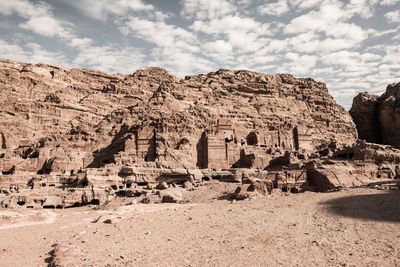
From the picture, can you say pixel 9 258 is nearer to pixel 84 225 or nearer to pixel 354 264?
pixel 84 225

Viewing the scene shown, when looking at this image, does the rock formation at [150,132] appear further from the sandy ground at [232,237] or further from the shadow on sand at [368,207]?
the sandy ground at [232,237]

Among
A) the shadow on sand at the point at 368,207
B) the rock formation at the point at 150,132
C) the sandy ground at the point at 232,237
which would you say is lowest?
the sandy ground at the point at 232,237

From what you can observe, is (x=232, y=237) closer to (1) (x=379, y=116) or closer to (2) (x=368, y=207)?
(2) (x=368, y=207)

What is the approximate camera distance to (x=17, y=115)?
132 feet

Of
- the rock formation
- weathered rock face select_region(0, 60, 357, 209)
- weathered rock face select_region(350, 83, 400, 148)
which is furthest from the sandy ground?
weathered rock face select_region(350, 83, 400, 148)

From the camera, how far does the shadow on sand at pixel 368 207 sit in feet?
34.1

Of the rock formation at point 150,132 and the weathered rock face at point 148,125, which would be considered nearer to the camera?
the rock formation at point 150,132

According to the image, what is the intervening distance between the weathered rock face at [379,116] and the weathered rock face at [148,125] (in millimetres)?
5106

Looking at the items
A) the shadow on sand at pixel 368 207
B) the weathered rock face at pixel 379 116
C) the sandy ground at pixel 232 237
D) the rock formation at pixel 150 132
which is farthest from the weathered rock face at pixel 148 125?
the shadow on sand at pixel 368 207

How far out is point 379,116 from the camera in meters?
55.9

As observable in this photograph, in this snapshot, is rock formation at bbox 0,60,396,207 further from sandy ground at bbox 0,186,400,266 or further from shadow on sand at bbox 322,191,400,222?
sandy ground at bbox 0,186,400,266

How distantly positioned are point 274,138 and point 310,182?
64.3 ft

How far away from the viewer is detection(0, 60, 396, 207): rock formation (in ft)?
77.3

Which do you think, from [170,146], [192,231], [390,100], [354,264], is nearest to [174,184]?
[170,146]
